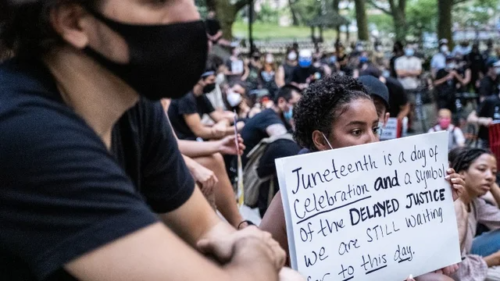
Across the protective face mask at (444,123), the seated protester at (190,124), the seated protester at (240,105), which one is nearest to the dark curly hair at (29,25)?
the seated protester at (190,124)

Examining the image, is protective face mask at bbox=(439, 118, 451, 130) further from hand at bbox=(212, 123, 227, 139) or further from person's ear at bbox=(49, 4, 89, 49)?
person's ear at bbox=(49, 4, 89, 49)

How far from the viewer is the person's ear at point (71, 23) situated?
4.08 feet

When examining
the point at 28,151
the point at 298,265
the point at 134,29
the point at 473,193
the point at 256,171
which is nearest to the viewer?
the point at 28,151

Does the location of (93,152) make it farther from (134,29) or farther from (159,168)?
(159,168)

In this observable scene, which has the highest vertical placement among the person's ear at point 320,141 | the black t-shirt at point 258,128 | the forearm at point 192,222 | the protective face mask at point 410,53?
the forearm at point 192,222

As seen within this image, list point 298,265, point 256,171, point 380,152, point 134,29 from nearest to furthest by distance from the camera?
point 134,29, point 298,265, point 380,152, point 256,171

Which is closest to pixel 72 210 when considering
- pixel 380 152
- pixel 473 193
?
pixel 380 152

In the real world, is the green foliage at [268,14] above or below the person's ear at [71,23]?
below

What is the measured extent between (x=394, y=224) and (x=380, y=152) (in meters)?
0.29

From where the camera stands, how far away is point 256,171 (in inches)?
181

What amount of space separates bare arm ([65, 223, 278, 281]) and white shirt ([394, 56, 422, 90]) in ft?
41.5

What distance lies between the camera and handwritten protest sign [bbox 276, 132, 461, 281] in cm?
213

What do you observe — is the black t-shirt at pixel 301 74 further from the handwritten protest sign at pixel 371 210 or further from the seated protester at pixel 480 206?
the handwritten protest sign at pixel 371 210

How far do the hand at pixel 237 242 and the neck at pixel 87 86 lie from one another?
0.35 meters
